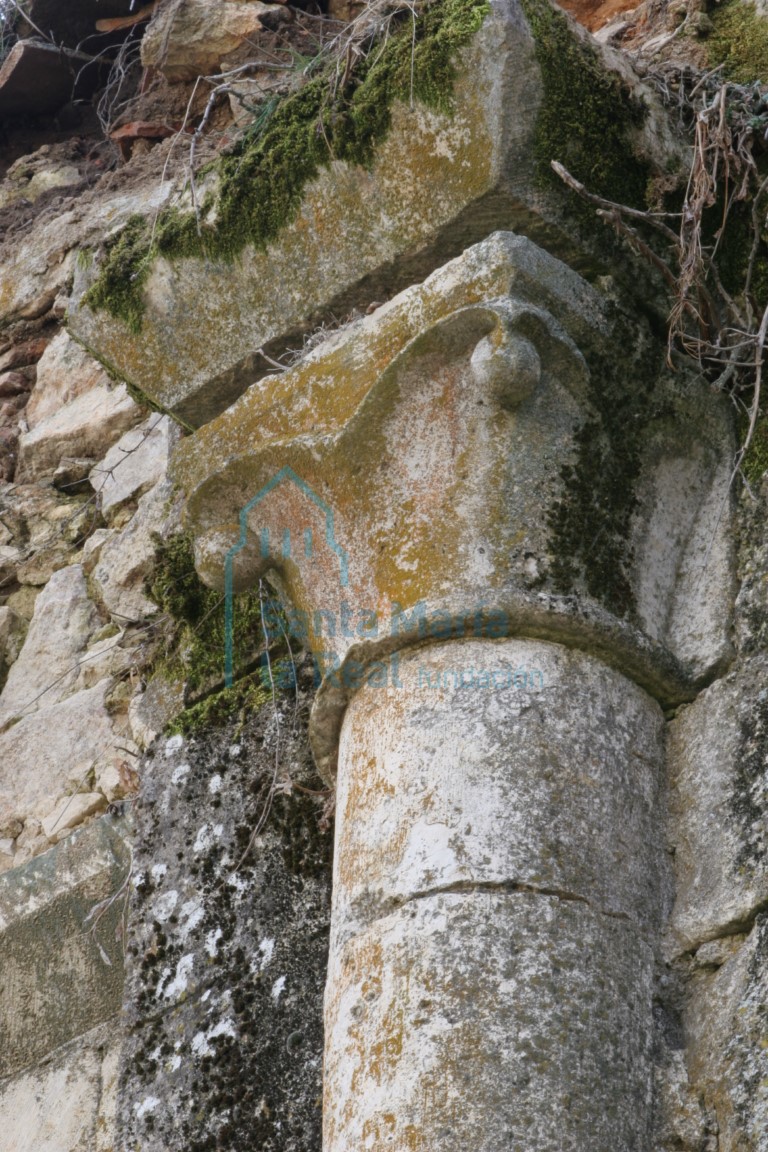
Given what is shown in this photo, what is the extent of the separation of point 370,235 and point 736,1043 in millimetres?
1541

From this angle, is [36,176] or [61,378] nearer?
[61,378]

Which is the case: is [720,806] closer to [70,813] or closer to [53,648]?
[70,813]

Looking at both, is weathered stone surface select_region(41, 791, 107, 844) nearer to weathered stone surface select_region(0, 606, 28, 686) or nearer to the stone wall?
the stone wall

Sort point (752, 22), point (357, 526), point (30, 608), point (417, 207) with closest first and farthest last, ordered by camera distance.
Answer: point (357, 526) → point (417, 207) → point (752, 22) → point (30, 608)

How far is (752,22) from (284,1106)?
88.0 inches

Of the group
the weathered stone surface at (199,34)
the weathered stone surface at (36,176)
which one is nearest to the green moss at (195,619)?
the weathered stone surface at (199,34)

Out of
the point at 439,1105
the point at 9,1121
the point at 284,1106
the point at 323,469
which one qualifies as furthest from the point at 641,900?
the point at 9,1121

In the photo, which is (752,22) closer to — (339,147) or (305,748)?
(339,147)

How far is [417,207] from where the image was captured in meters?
2.46

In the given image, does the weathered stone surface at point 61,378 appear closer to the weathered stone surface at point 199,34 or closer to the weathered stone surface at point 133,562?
the weathered stone surface at point 133,562

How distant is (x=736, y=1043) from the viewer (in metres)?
1.77

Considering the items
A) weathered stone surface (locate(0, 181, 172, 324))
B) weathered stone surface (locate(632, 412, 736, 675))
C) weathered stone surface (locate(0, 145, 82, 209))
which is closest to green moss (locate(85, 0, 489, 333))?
weathered stone surface (locate(632, 412, 736, 675))

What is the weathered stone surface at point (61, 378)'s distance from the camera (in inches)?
172

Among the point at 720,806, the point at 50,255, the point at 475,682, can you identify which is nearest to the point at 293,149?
the point at 475,682
